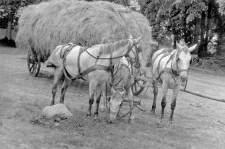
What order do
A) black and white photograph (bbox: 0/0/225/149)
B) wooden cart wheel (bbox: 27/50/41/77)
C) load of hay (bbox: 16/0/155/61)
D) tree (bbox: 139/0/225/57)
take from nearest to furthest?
black and white photograph (bbox: 0/0/225/149) → load of hay (bbox: 16/0/155/61) → wooden cart wheel (bbox: 27/50/41/77) → tree (bbox: 139/0/225/57)

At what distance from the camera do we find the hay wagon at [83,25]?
9.52 m

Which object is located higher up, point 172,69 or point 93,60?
point 93,60

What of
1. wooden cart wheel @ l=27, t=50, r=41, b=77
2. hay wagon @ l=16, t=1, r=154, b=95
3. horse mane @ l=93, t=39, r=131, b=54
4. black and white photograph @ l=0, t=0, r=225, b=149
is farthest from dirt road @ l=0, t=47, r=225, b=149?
wooden cart wheel @ l=27, t=50, r=41, b=77

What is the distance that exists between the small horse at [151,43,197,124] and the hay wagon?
1105 mm

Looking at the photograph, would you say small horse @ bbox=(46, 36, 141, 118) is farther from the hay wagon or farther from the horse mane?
the hay wagon

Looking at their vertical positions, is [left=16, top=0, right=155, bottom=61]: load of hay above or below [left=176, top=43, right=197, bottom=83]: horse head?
above

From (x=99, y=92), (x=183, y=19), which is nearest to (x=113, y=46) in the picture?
(x=99, y=92)

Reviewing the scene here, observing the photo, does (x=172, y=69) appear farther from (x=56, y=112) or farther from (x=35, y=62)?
(x=35, y=62)

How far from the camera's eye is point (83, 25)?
32.0 feet

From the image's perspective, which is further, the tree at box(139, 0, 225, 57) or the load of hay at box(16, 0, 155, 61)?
the tree at box(139, 0, 225, 57)

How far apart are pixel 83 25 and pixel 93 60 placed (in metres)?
3.19

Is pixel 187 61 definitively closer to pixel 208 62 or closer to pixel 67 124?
pixel 67 124

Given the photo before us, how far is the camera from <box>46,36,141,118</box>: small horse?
21.7 feet

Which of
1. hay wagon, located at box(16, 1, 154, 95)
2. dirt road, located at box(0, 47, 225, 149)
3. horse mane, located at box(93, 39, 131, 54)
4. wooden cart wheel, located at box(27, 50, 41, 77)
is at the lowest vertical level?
dirt road, located at box(0, 47, 225, 149)
